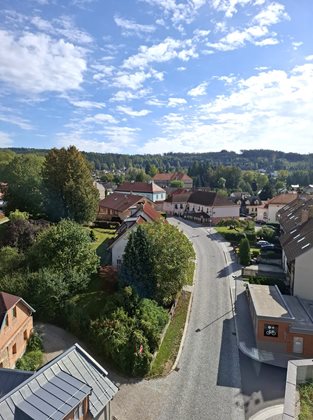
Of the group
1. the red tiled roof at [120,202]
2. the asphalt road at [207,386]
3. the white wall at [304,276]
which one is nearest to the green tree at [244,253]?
the white wall at [304,276]

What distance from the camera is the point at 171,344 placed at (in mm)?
27750

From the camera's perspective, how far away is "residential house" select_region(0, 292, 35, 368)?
23109mm

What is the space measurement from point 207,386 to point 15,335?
1395 cm

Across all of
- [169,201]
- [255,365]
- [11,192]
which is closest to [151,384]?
[255,365]

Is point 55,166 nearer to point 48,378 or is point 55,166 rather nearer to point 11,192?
point 11,192

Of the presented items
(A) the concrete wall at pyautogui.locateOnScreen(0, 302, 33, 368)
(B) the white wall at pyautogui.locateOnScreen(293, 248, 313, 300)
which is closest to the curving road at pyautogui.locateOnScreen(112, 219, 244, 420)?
(B) the white wall at pyautogui.locateOnScreen(293, 248, 313, 300)

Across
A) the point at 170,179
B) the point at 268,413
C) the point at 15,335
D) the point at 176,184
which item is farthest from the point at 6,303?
the point at 170,179

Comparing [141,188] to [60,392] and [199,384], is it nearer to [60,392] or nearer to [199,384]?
[199,384]

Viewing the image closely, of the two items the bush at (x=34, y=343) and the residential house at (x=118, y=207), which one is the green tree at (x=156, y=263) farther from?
the residential house at (x=118, y=207)

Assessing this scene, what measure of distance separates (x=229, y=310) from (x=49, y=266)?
17841 millimetres

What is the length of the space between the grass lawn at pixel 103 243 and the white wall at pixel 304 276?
21.2 metres

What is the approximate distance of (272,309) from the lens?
28.9 m

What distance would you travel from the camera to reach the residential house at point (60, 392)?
12.6m

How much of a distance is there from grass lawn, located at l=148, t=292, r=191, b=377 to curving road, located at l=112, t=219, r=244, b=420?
2.19 feet
